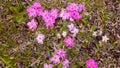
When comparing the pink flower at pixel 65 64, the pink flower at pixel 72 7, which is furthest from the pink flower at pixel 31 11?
the pink flower at pixel 65 64

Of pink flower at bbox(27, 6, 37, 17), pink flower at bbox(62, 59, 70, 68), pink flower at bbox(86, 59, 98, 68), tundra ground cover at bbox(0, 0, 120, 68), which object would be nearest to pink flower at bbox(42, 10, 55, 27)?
tundra ground cover at bbox(0, 0, 120, 68)

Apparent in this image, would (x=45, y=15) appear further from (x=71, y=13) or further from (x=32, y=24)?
(x=71, y=13)

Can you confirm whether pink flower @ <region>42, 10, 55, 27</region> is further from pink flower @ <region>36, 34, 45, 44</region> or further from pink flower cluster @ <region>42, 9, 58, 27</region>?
pink flower @ <region>36, 34, 45, 44</region>

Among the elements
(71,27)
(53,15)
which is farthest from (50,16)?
(71,27)

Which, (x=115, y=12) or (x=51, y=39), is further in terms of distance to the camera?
Result: (x=115, y=12)

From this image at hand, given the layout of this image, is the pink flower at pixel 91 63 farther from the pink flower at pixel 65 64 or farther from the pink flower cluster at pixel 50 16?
the pink flower cluster at pixel 50 16

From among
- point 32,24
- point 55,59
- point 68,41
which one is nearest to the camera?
point 55,59

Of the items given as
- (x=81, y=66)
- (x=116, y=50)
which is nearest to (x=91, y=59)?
(x=81, y=66)

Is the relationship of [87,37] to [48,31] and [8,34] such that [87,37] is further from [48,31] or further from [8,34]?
[8,34]
